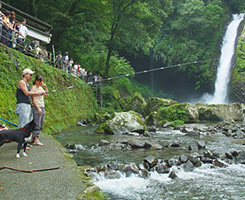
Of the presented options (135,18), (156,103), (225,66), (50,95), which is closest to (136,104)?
(156,103)

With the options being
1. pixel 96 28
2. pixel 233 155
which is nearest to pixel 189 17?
pixel 96 28

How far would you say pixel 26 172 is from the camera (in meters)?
3.25

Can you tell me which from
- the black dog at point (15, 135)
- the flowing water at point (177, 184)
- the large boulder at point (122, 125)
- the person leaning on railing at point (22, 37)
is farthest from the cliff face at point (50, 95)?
the flowing water at point (177, 184)

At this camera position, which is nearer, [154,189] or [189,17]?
[154,189]

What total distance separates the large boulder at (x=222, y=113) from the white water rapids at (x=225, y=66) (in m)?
10.5

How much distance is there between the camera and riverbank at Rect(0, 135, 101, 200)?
2517 millimetres

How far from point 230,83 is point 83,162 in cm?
2509

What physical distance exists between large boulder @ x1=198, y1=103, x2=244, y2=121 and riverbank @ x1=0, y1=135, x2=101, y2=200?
14.8 metres

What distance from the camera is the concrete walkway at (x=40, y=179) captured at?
2512mm

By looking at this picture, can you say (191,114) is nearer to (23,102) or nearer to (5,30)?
(5,30)

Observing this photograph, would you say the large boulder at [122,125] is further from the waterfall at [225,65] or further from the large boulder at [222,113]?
the waterfall at [225,65]

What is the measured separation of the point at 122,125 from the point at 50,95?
3663 millimetres

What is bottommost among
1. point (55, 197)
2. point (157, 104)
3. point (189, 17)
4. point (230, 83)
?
point (55, 197)

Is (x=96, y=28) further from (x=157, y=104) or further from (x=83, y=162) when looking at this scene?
(x=83, y=162)
